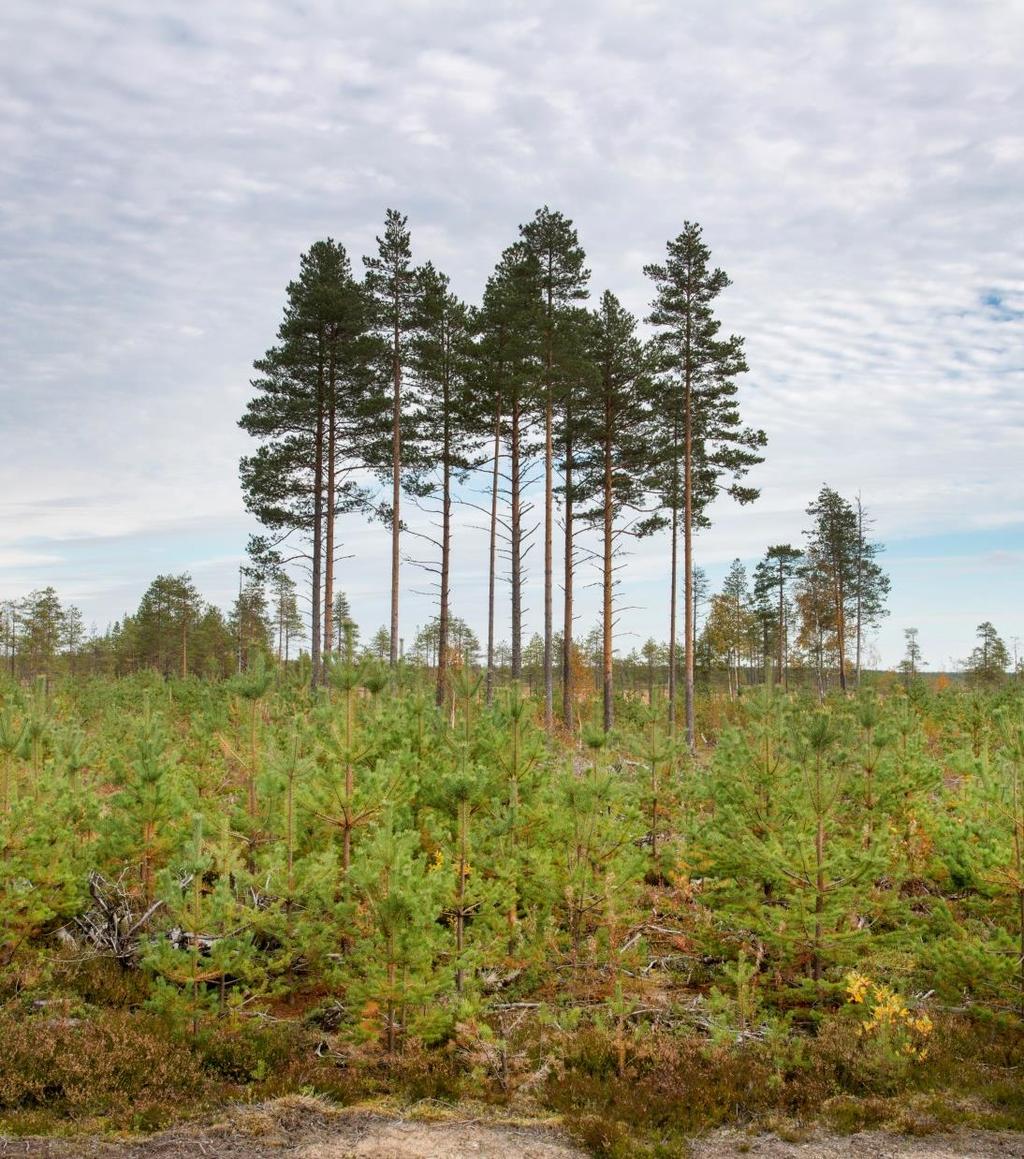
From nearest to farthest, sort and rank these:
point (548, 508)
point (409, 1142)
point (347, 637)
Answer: point (409, 1142) < point (347, 637) < point (548, 508)

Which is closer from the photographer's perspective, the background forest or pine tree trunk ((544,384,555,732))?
the background forest

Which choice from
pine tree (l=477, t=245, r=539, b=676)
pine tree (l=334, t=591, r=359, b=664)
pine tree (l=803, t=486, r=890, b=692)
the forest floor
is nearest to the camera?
the forest floor

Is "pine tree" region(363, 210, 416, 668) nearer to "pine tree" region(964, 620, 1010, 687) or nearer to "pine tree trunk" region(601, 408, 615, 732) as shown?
"pine tree trunk" region(601, 408, 615, 732)

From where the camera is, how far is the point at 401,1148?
4922 mm

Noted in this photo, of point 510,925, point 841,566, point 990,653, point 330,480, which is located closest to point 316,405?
point 330,480

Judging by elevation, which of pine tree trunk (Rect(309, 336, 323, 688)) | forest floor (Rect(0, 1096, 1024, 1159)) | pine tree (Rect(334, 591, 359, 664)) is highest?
pine tree trunk (Rect(309, 336, 323, 688))

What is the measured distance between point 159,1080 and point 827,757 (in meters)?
5.99

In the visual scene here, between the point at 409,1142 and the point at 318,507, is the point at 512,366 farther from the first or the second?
the point at 409,1142

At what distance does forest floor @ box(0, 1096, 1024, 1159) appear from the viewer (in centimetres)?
487

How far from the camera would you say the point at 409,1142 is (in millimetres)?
5004

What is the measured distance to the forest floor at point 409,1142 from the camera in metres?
4.87

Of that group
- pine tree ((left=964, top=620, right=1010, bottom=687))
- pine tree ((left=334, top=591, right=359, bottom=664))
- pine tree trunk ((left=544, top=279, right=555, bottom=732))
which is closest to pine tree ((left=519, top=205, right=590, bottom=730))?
pine tree trunk ((left=544, top=279, right=555, bottom=732))

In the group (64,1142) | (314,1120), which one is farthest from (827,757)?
(64,1142)

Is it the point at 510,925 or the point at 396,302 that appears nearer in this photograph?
the point at 510,925
